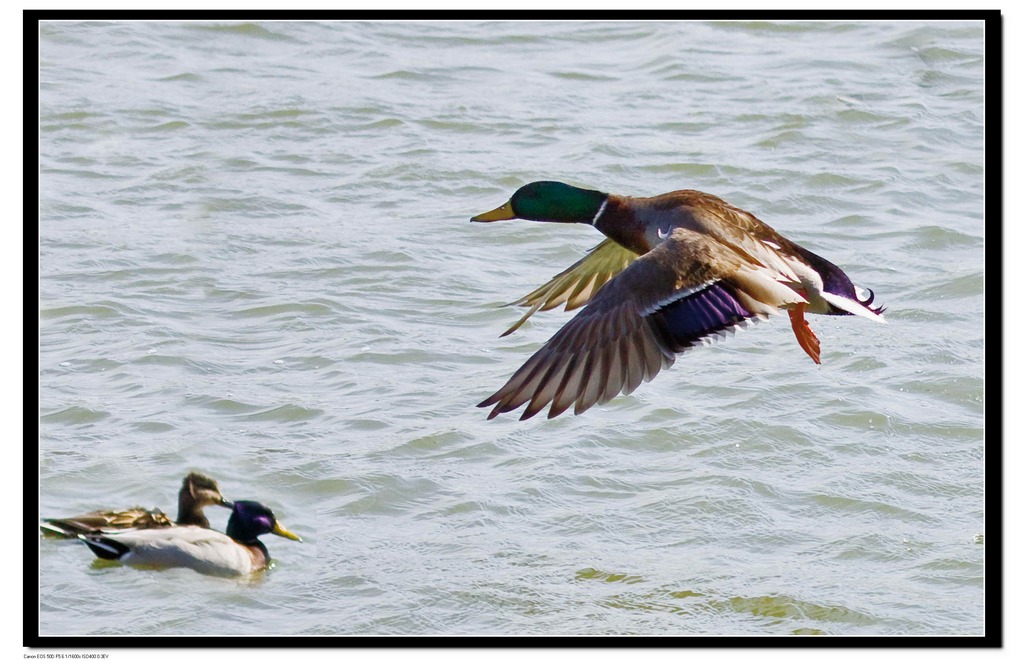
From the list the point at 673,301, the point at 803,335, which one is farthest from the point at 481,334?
the point at 673,301

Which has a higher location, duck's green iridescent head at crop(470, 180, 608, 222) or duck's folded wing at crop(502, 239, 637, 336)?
duck's green iridescent head at crop(470, 180, 608, 222)

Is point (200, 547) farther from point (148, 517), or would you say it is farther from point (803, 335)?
point (803, 335)

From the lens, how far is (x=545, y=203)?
6.89 m

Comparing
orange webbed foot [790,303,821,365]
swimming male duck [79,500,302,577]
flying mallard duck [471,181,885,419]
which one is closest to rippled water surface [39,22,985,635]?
swimming male duck [79,500,302,577]

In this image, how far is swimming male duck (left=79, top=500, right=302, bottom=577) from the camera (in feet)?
18.7

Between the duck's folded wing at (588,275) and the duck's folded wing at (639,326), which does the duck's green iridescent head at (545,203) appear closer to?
the duck's folded wing at (588,275)

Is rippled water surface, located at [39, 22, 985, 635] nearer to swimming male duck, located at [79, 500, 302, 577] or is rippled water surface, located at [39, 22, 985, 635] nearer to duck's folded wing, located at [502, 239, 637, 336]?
swimming male duck, located at [79, 500, 302, 577]

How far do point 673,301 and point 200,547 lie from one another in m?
1.90

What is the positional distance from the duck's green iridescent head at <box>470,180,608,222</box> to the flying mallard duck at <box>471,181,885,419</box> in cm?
43

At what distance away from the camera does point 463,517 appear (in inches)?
241

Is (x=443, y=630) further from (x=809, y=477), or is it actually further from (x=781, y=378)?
(x=781, y=378)

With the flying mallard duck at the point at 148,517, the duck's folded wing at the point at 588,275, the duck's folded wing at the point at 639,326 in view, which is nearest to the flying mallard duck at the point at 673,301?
the duck's folded wing at the point at 639,326

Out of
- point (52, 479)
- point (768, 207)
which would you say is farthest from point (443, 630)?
point (768, 207)

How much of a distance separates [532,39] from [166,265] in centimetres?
387
